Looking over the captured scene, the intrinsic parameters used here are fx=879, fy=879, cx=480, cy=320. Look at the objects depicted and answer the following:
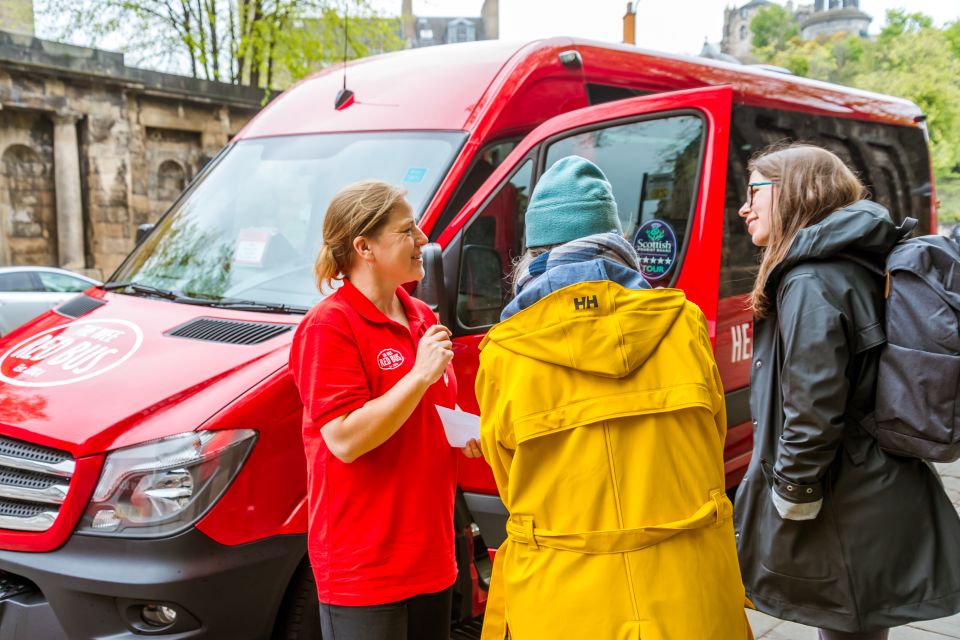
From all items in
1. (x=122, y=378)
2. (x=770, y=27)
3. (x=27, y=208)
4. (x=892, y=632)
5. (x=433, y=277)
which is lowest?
(x=892, y=632)

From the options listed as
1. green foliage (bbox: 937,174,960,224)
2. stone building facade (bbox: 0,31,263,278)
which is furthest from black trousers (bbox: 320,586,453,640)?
green foliage (bbox: 937,174,960,224)

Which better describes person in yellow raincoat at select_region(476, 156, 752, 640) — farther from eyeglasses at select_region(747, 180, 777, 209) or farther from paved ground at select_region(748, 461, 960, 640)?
paved ground at select_region(748, 461, 960, 640)

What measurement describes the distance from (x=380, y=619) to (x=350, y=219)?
3.27 feet

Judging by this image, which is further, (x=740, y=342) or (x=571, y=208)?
(x=740, y=342)

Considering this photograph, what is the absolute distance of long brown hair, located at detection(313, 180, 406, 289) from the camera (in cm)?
225

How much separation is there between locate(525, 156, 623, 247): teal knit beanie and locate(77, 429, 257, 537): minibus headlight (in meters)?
1.47

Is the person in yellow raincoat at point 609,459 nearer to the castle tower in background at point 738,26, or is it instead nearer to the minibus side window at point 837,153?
the minibus side window at point 837,153

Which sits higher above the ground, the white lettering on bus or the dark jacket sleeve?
the dark jacket sleeve

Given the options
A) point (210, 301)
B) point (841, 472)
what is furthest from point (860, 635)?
point (210, 301)

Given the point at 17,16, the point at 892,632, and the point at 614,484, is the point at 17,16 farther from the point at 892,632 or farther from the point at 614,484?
the point at 614,484

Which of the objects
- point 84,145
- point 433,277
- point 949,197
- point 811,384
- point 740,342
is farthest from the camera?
point 949,197

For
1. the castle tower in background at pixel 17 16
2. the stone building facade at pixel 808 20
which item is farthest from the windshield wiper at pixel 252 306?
the stone building facade at pixel 808 20

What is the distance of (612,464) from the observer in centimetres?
162

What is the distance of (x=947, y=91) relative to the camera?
156 feet
